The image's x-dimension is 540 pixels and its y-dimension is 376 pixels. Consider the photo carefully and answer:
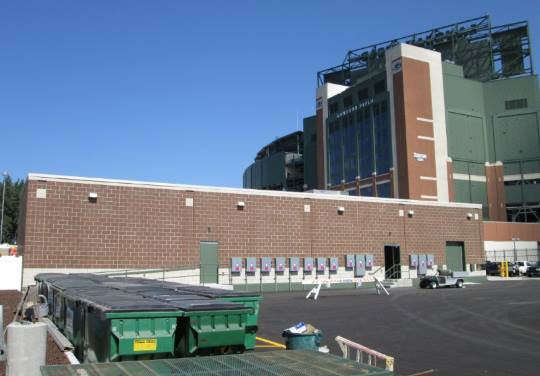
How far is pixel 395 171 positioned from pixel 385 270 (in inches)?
1050

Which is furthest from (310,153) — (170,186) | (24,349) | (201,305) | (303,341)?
(24,349)

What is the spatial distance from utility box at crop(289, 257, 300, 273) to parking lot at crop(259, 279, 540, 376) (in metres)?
9.57

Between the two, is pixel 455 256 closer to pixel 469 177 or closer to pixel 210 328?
pixel 469 177

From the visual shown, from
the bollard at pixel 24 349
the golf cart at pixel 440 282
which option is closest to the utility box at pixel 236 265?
the golf cart at pixel 440 282

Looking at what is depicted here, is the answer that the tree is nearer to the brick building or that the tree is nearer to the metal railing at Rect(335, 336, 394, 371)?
Result: the brick building

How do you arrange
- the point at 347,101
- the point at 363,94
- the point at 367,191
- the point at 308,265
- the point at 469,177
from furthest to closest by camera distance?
the point at 347,101 < the point at 363,94 < the point at 367,191 < the point at 469,177 < the point at 308,265

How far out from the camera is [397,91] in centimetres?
6619

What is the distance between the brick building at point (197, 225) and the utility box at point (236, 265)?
46 cm

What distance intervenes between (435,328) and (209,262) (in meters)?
19.6

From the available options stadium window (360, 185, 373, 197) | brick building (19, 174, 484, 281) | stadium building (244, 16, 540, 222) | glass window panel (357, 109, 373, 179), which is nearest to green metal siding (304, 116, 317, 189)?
stadium building (244, 16, 540, 222)

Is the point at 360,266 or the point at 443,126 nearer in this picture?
the point at 360,266

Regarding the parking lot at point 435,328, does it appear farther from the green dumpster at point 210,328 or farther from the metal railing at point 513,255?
the metal railing at point 513,255

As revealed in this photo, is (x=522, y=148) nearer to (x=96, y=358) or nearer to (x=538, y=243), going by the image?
(x=538, y=243)

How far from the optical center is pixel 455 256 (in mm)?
45688
